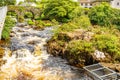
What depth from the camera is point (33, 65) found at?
19750mm

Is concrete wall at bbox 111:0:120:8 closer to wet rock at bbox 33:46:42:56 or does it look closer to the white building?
the white building

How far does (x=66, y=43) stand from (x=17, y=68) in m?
5.93

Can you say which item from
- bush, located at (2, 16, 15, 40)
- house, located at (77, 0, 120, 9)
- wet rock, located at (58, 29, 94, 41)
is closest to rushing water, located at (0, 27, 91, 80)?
bush, located at (2, 16, 15, 40)

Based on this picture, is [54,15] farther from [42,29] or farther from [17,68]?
[17,68]

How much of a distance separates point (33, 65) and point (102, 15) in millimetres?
18206

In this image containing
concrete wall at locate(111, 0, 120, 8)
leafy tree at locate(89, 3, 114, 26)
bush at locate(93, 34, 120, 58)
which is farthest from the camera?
concrete wall at locate(111, 0, 120, 8)

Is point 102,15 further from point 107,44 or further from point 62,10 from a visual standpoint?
point 107,44

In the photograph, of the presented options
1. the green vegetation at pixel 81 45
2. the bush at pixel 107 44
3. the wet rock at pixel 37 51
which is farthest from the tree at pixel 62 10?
the bush at pixel 107 44

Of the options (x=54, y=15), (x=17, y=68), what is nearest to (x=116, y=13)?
(x=54, y=15)

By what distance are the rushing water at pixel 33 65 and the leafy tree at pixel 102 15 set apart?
11736mm

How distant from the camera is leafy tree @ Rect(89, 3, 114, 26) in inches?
1359

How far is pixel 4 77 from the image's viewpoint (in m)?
17.2

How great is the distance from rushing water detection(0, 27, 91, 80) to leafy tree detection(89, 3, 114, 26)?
11.7m

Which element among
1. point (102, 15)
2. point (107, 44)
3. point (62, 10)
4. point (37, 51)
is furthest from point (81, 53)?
point (62, 10)
